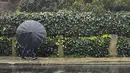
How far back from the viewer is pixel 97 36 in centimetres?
1739

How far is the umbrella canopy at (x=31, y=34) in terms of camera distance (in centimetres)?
1556

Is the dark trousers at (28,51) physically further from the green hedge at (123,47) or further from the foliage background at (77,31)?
the green hedge at (123,47)

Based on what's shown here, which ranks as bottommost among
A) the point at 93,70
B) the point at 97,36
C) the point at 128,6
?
the point at 93,70

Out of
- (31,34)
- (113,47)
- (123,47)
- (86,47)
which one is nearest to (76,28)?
(86,47)

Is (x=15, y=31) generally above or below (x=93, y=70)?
above

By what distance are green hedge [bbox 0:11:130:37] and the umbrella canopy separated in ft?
4.98

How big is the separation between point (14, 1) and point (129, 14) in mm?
12981

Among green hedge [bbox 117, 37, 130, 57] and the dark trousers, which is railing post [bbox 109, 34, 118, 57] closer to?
green hedge [bbox 117, 37, 130, 57]

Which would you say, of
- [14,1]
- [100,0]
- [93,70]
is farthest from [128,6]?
[93,70]

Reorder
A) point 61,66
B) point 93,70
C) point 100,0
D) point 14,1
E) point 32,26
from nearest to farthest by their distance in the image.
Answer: point 93,70 < point 61,66 < point 32,26 < point 100,0 < point 14,1

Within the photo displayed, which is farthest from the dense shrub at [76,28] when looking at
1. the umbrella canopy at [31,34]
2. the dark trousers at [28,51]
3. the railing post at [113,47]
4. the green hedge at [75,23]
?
the umbrella canopy at [31,34]

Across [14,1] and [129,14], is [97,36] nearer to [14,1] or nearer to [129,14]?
[129,14]

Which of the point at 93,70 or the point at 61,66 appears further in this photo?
the point at 61,66

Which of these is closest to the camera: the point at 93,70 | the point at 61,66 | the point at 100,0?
the point at 93,70
